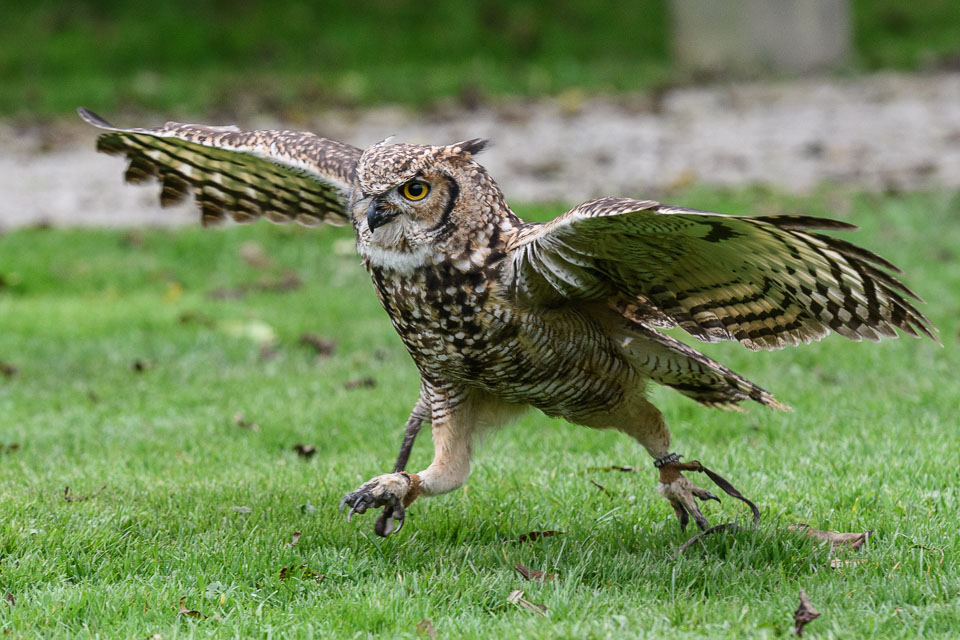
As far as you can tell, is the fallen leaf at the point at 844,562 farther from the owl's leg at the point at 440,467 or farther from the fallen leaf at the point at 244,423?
the fallen leaf at the point at 244,423

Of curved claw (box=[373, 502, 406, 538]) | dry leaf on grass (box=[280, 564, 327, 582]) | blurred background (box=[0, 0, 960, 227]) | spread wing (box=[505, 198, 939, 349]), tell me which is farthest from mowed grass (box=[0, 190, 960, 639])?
blurred background (box=[0, 0, 960, 227])

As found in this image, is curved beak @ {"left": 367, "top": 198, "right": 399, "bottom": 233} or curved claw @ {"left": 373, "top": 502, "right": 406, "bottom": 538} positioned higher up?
curved beak @ {"left": 367, "top": 198, "right": 399, "bottom": 233}

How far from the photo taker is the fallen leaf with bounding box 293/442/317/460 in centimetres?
601

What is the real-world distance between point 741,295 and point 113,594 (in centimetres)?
238

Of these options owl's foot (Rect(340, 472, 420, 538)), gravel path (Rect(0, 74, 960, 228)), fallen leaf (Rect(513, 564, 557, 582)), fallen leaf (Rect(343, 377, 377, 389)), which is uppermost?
gravel path (Rect(0, 74, 960, 228))

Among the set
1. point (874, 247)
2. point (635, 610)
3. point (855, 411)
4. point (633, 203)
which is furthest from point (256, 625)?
point (874, 247)

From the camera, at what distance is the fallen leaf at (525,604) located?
3909 millimetres

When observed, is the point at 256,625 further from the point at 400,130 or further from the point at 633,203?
the point at 400,130

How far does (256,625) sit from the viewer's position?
12.6ft

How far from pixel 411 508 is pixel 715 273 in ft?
6.04

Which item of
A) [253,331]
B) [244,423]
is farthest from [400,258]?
[253,331]

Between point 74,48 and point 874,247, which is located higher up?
point 74,48

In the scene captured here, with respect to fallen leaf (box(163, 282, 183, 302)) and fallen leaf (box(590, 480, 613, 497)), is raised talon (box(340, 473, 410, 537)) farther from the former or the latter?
fallen leaf (box(163, 282, 183, 302))

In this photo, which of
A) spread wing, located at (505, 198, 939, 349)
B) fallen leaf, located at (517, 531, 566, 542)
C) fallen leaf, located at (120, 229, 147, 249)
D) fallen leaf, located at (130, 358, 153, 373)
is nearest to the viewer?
spread wing, located at (505, 198, 939, 349)
